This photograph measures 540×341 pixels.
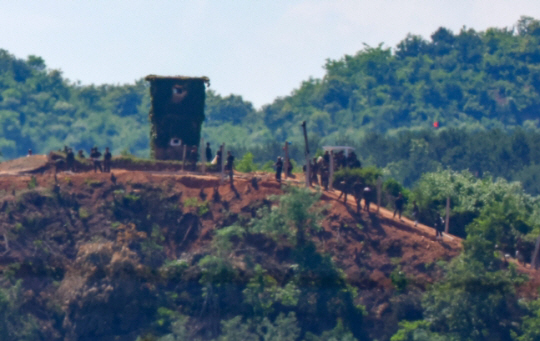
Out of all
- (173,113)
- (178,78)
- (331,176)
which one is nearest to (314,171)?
(331,176)

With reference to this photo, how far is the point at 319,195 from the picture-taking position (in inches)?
1479

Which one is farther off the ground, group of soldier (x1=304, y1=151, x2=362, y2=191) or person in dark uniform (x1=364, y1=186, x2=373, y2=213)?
group of soldier (x1=304, y1=151, x2=362, y2=191)

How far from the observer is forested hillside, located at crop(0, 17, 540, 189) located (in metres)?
97.4

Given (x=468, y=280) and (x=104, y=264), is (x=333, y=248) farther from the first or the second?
(x=104, y=264)

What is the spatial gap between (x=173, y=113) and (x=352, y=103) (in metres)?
64.6

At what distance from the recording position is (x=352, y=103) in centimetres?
10919

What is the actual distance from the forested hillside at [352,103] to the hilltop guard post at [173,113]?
38.8 metres

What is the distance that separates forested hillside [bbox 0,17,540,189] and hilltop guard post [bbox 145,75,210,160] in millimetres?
38837

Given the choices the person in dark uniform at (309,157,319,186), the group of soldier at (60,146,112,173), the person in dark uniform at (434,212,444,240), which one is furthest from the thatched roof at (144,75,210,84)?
the person in dark uniform at (434,212,444,240)

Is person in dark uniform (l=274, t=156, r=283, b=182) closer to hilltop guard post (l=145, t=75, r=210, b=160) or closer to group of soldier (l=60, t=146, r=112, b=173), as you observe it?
group of soldier (l=60, t=146, r=112, b=173)

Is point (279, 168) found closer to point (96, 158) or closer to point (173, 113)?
point (96, 158)

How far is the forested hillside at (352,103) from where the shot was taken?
320 ft

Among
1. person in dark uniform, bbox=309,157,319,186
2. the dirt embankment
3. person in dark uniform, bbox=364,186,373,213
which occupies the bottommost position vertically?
the dirt embankment

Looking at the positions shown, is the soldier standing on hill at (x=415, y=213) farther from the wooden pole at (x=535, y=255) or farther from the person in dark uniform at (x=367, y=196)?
the wooden pole at (x=535, y=255)
